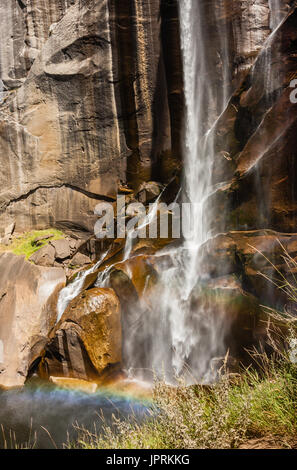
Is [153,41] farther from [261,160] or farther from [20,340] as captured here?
[20,340]

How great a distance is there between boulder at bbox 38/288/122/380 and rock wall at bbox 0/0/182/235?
5.47 m

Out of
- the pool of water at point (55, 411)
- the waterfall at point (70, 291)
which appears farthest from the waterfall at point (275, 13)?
the pool of water at point (55, 411)

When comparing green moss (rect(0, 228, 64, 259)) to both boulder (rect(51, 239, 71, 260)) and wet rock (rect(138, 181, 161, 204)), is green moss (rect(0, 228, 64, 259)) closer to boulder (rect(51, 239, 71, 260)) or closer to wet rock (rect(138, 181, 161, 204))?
boulder (rect(51, 239, 71, 260))

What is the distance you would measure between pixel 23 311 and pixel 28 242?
3.89 metres

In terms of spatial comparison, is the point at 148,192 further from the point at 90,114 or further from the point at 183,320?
the point at 183,320

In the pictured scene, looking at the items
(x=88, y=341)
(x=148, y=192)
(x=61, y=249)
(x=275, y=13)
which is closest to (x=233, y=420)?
(x=88, y=341)

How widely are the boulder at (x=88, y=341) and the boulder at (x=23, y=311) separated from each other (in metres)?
0.85

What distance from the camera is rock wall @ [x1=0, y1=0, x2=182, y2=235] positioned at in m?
10.7

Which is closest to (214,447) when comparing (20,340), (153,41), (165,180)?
(20,340)

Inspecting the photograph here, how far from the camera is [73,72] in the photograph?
11.5 m

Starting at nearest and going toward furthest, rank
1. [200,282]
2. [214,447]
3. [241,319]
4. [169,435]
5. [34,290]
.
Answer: [214,447], [169,435], [241,319], [200,282], [34,290]

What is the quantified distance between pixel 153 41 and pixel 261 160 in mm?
6463

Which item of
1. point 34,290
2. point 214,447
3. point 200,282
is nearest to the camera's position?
point 214,447

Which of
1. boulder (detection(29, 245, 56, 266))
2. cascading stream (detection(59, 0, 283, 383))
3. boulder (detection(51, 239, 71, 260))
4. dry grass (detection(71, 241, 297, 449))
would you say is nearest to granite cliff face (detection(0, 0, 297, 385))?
cascading stream (detection(59, 0, 283, 383))
